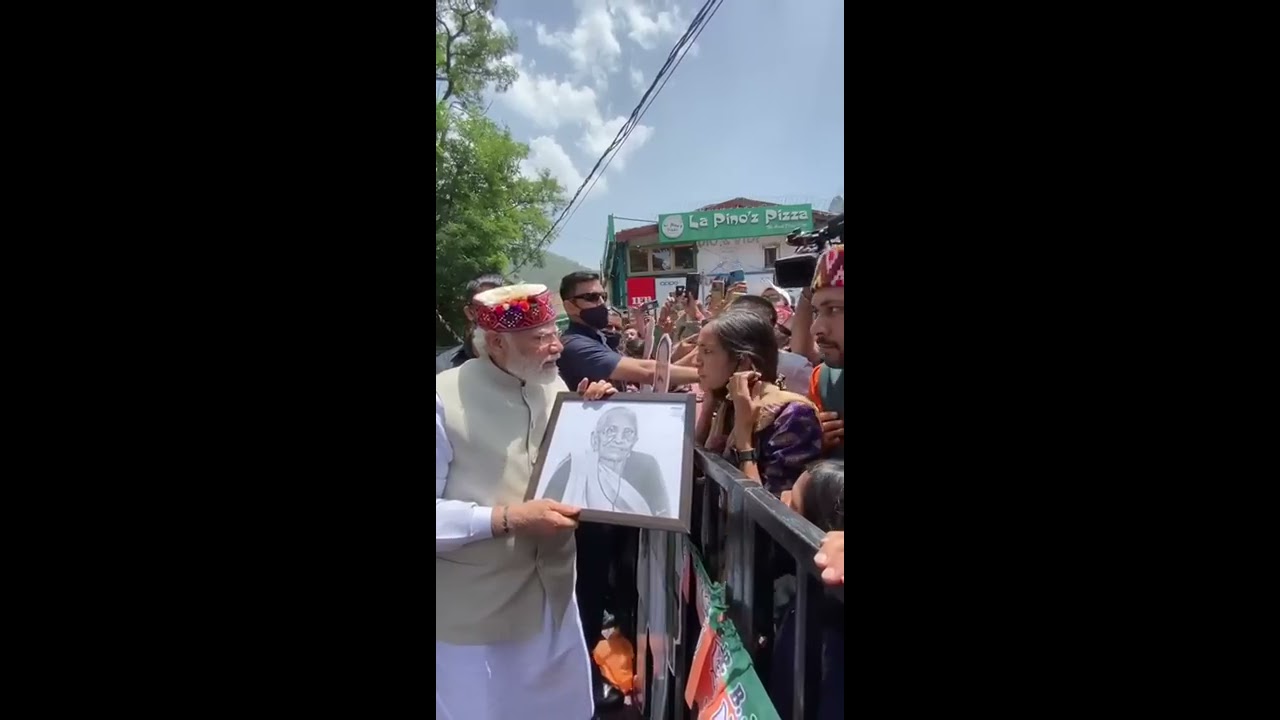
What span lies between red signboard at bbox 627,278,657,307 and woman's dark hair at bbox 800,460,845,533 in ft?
1.83

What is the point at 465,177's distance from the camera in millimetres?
1260

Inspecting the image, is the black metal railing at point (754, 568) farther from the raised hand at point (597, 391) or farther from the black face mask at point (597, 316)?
the black face mask at point (597, 316)

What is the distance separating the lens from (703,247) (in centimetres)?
127

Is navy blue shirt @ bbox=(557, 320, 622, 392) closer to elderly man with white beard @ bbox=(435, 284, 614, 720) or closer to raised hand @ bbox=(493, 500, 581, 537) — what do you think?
elderly man with white beard @ bbox=(435, 284, 614, 720)

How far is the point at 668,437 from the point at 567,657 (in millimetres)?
668

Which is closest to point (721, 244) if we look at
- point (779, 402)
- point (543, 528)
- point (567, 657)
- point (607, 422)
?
point (779, 402)

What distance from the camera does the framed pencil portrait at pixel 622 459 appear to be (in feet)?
3.94

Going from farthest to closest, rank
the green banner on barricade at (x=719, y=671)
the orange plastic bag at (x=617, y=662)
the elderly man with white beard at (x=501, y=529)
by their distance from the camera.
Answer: the orange plastic bag at (x=617, y=662)
the elderly man with white beard at (x=501, y=529)
the green banner on barricade at (x=719, y=671)

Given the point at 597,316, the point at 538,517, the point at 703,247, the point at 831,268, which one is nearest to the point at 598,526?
the point at 538,517

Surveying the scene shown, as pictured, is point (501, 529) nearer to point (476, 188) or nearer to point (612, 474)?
point (612, 474)

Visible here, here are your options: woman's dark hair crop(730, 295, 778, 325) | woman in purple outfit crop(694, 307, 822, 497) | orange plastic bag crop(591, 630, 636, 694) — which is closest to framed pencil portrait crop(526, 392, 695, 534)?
woman in purple outfit crop(694, 307, 822, 497)

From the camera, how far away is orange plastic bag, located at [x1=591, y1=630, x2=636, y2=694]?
65.9 inches

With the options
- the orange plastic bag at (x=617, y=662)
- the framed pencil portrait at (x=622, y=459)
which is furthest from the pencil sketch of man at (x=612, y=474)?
the orange plastic bag at (x=617, y=662)

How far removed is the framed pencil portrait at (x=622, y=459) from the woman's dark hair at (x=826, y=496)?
0.77ft
